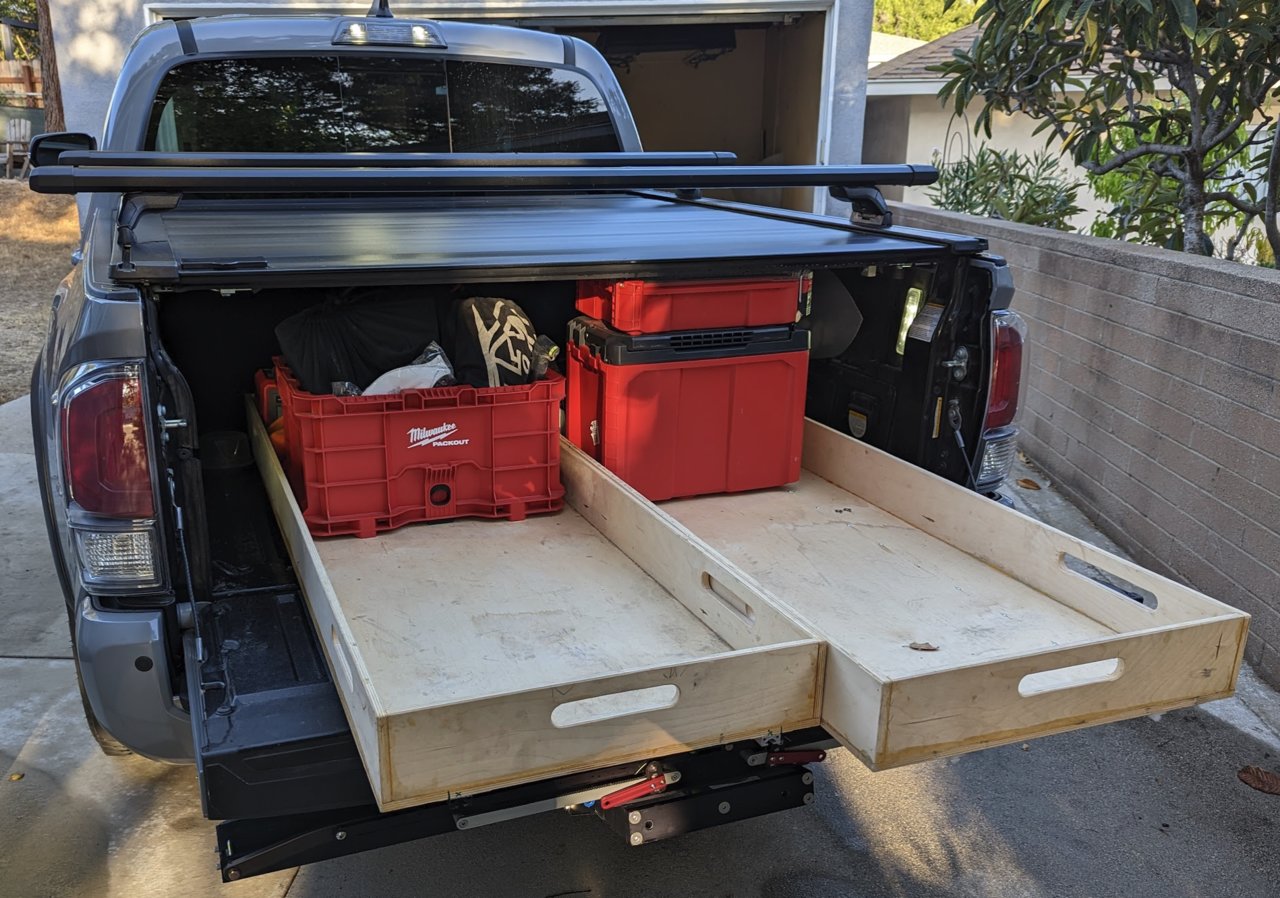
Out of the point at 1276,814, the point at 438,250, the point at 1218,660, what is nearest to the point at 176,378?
the point at 438,250

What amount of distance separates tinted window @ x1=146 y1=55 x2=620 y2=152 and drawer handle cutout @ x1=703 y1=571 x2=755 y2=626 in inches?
105

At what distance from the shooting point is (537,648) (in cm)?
266

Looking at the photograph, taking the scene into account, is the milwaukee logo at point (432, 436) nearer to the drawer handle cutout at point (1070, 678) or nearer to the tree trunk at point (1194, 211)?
the drawer handle cutout at point (1070, 678)

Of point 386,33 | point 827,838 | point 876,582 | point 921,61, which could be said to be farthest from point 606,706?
point 921,61

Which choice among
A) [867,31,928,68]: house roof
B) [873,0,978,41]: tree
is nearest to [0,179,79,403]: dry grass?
[867,31,928,68]: house roof

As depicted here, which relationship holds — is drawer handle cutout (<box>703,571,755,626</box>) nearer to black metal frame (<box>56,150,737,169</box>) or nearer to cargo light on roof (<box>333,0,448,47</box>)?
black metal frame (<box>56,150,737,169</box>)

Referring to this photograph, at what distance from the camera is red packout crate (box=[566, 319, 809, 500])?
340 cm

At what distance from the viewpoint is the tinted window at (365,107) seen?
437cm

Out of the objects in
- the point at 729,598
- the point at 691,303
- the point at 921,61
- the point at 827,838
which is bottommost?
the point at 827,838

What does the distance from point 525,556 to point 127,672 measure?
1.11m

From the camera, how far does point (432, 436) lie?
3244mm

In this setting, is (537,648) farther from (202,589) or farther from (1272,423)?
(1272,423)

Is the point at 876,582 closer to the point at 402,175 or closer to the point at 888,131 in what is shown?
the point at 402,175

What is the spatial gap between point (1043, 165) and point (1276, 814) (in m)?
7.14
